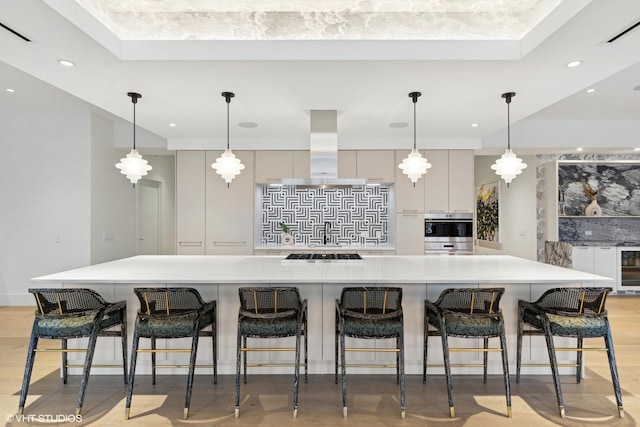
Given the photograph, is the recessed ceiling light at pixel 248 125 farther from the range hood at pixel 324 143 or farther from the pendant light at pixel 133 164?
the pendant light at pixel 133 164

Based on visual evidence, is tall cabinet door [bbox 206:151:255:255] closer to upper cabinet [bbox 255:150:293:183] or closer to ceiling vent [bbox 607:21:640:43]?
upper cabinet [bbox 255:150:293:183]

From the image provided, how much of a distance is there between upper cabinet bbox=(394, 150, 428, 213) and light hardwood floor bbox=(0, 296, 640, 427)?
8.76ft

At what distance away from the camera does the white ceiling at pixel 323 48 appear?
214 cm

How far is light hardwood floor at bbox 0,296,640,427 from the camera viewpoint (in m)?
2.20

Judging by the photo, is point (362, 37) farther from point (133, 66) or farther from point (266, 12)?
point (133, 66)

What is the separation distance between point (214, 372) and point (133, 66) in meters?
2.31

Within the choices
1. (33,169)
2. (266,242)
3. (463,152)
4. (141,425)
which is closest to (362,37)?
(141,425)

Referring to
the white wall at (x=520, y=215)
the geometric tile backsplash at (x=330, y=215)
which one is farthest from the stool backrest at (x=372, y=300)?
the white wall at (x=520, y=215)

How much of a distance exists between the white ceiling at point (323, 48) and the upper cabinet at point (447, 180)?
182 cm

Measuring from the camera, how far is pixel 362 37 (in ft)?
8.05

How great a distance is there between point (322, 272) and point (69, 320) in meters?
1.68

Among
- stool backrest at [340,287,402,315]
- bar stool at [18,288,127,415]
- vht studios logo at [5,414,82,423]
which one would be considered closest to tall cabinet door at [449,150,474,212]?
stool backrest at [340,287,402,315]

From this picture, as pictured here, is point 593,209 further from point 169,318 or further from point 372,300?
point 169,318

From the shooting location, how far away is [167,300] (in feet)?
7.63
